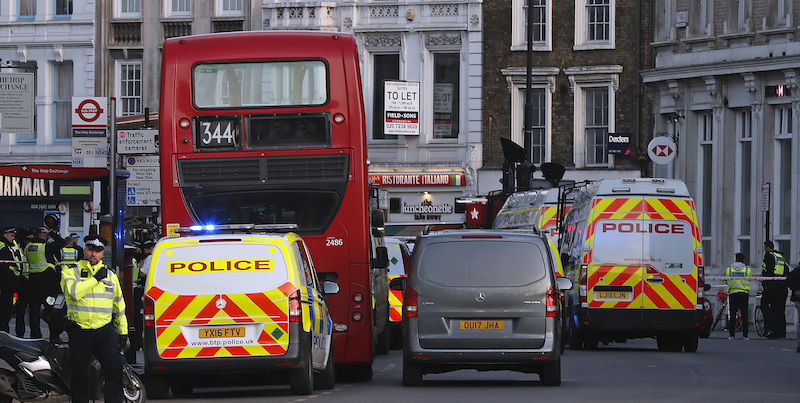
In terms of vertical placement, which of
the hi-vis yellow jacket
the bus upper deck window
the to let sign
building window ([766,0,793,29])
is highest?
building window ([766,0,793,29])

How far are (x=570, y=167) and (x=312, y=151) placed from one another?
101 feet

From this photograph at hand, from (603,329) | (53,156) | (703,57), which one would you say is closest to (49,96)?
(53,156)

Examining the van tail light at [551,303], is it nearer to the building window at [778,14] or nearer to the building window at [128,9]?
the building window at [778,14]

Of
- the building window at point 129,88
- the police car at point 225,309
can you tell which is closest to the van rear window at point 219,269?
the police car at point 225,309

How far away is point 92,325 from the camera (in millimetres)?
15227

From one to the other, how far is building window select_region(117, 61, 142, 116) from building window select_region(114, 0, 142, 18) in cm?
142

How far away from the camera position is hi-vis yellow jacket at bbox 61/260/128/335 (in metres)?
15.2

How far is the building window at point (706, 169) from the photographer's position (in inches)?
1764

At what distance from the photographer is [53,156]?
5231cm

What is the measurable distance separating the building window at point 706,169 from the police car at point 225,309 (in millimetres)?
28754

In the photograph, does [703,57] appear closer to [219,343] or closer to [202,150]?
[202,150]

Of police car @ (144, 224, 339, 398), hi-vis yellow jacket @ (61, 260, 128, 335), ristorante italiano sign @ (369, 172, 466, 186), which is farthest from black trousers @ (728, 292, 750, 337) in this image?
hi-vis yellow jacket @ (61, 260, 128, 335)

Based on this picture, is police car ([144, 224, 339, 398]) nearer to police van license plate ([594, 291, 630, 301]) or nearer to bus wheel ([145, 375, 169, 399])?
bus wheel ([145, 375, 169, 399])

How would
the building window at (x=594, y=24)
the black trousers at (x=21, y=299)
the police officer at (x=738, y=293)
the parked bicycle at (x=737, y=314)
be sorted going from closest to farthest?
the black trousers at (x=21, y=299) → the police officer at (x=738, y=293) → the parked bicycle at (x=737, y=314) → the building window at (x=594, y=24)
